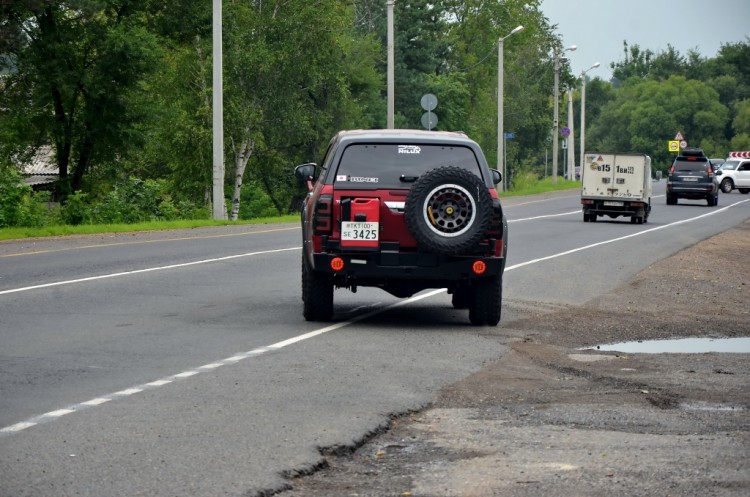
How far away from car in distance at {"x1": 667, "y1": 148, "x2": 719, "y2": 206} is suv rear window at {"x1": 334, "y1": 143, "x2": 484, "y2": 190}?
4589 cm

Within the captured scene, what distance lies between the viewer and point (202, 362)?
10906 mm

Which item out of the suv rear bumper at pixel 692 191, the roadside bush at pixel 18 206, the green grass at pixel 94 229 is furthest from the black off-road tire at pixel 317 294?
the suv rear bumper at pixel 692 191

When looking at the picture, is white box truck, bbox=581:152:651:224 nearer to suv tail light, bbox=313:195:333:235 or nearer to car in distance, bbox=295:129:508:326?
car in distance, bbox=295:129:508:326

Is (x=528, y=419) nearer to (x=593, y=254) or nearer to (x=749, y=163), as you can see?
(x=593, y=254)

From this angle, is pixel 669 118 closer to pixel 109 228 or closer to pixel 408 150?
pixel 109 228

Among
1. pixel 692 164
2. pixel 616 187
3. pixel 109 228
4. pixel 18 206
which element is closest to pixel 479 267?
pixel 109 228

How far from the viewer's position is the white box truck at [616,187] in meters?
42.8

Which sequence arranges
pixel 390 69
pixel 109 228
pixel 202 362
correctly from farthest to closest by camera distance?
pixel 390 69, pixel 109 228, pixel 202 362

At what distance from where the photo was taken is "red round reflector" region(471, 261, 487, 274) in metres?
13.4

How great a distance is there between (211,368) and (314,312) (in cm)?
350

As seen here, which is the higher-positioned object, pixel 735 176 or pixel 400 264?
pixel 735 176

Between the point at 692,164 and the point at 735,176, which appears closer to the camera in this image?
the point at 692,164

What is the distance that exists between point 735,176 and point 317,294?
6769 centimetres

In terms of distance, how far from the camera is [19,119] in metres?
42.3
